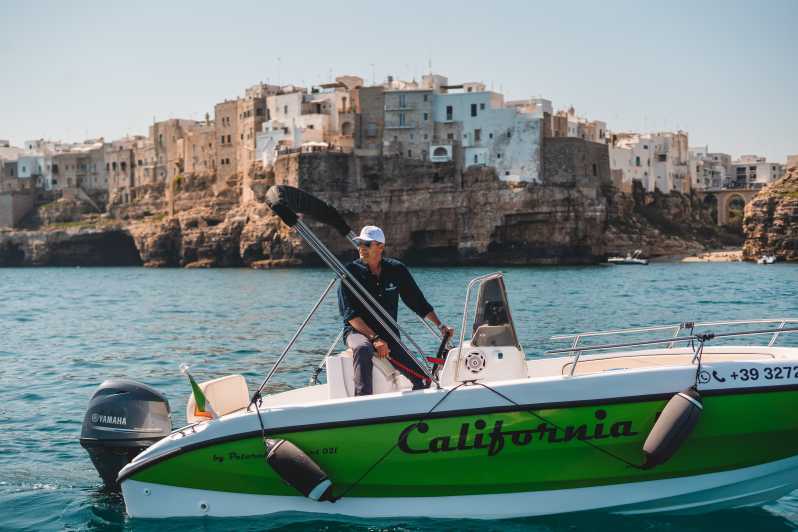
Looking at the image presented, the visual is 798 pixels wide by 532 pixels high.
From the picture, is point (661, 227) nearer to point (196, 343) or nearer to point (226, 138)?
point (226, 138)

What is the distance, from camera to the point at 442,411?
6.38m

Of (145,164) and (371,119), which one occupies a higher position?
(371,119)

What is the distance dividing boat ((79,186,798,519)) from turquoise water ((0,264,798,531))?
15 centimetres

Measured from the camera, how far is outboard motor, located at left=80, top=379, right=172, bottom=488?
7.13m

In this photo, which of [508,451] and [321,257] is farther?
[321,257]

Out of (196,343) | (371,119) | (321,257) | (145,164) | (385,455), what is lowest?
(196,343)

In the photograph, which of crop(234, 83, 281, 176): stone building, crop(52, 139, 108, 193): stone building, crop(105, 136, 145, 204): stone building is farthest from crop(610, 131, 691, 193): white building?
crop(52, 139, 108, 193): stone building

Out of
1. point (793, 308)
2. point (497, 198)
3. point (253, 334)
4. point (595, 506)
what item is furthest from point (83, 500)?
point (497, 198)

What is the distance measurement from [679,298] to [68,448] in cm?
2491

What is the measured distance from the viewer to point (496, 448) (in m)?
6.39

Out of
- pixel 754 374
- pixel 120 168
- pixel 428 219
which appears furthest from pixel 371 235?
pixel 120 168

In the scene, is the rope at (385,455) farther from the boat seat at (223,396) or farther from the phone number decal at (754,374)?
the phone number decal at (754,374)

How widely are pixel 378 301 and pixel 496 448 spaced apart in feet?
5.04

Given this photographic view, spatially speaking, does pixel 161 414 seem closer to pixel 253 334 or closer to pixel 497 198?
pixel 253 334
